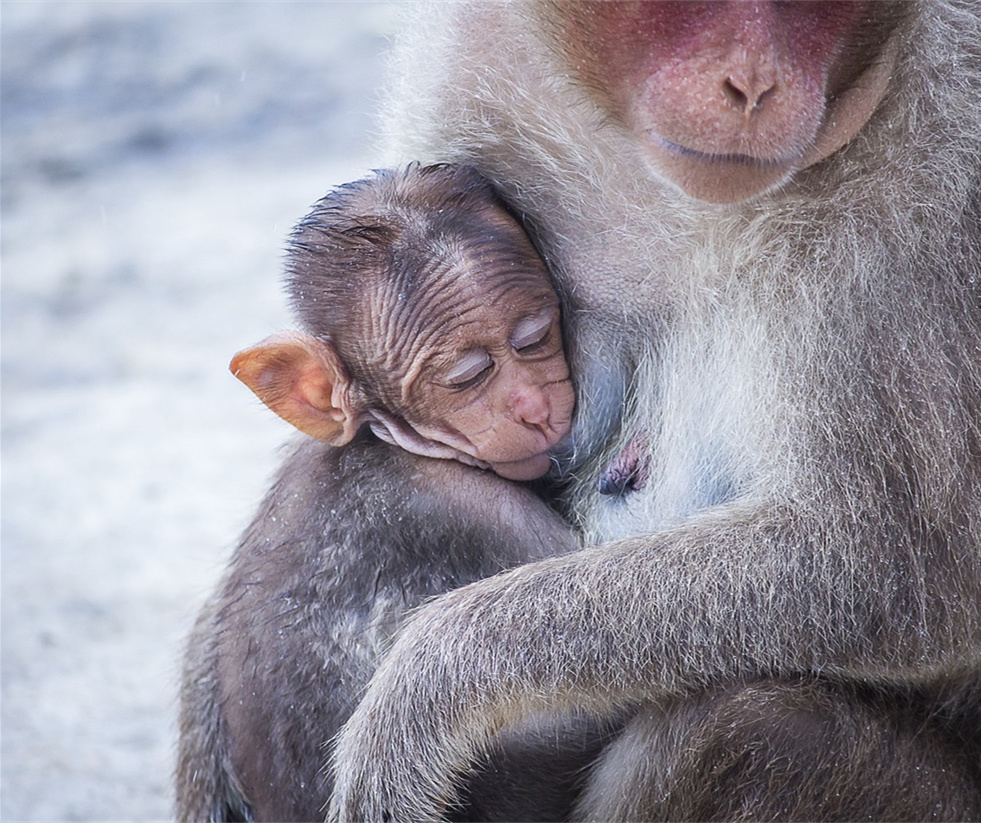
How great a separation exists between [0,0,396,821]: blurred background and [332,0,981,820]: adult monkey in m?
1.52

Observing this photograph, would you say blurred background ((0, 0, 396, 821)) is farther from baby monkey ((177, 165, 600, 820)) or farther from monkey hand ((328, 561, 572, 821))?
monkey hand ((328, 561, 572, 821))

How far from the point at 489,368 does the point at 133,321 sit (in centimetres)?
622

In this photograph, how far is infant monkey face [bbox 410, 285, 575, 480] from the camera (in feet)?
13.3

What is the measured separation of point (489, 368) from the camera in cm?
409

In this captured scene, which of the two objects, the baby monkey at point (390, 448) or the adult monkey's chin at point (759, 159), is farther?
the baby monkey at point (390, 448)

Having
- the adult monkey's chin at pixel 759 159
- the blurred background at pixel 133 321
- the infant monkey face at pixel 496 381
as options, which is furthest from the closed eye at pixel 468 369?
the blurred background at pixel 133 321

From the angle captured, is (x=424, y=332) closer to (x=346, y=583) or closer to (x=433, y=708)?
(x=346, y=583)

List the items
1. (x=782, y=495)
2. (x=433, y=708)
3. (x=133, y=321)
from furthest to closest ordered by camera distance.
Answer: (x=133, y=321) → (x=433, y=708) → (x=782, y=495)

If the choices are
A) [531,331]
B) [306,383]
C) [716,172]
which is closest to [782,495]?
[716,172]

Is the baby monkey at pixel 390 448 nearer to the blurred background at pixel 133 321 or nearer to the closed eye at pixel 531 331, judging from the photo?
the closed eye at pixel 531 331

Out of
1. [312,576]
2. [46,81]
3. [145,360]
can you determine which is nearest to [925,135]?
[312,576]

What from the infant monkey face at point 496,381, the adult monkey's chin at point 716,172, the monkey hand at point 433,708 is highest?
the adult monkey's chin at point 716,172

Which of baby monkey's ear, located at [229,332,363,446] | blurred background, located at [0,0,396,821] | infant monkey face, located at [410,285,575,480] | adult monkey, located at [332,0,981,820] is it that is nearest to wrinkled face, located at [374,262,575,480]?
infant monkey face, located at [410,285,575,480]

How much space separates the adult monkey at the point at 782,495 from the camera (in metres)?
3.34
